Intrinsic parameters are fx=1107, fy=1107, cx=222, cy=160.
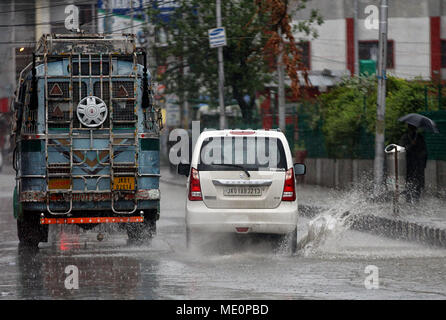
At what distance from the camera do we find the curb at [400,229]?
55.3 feet

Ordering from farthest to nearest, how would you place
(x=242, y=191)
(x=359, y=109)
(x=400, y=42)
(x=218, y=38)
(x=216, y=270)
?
(x=400, y=42), (x=218, y=38), (x=359, y=109), (x=242, y=191), (x=216, y=270)

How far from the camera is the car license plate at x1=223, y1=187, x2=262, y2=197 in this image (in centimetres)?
1461

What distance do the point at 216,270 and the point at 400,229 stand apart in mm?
6631

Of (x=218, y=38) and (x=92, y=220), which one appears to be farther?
(x=218, y=38)

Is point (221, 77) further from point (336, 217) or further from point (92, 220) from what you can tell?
point (92, 220)

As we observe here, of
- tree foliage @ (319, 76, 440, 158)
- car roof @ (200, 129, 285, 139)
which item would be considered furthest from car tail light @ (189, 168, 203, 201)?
tree foliage @ (319, 76, 440, 158)

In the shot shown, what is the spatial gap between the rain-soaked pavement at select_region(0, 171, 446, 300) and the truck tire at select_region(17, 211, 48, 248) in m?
0.21

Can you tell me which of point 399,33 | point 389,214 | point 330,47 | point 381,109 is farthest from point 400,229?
point 399,33

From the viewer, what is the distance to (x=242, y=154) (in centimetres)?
1482

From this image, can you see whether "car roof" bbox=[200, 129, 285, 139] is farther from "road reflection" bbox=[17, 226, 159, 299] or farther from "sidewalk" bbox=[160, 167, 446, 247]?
"sidewalk" bbox=[160, 167, 446, 247]

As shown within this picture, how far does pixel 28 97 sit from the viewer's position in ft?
52.5

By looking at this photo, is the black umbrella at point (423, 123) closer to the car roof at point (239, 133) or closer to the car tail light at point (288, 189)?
the car roof at point (239, 133)
